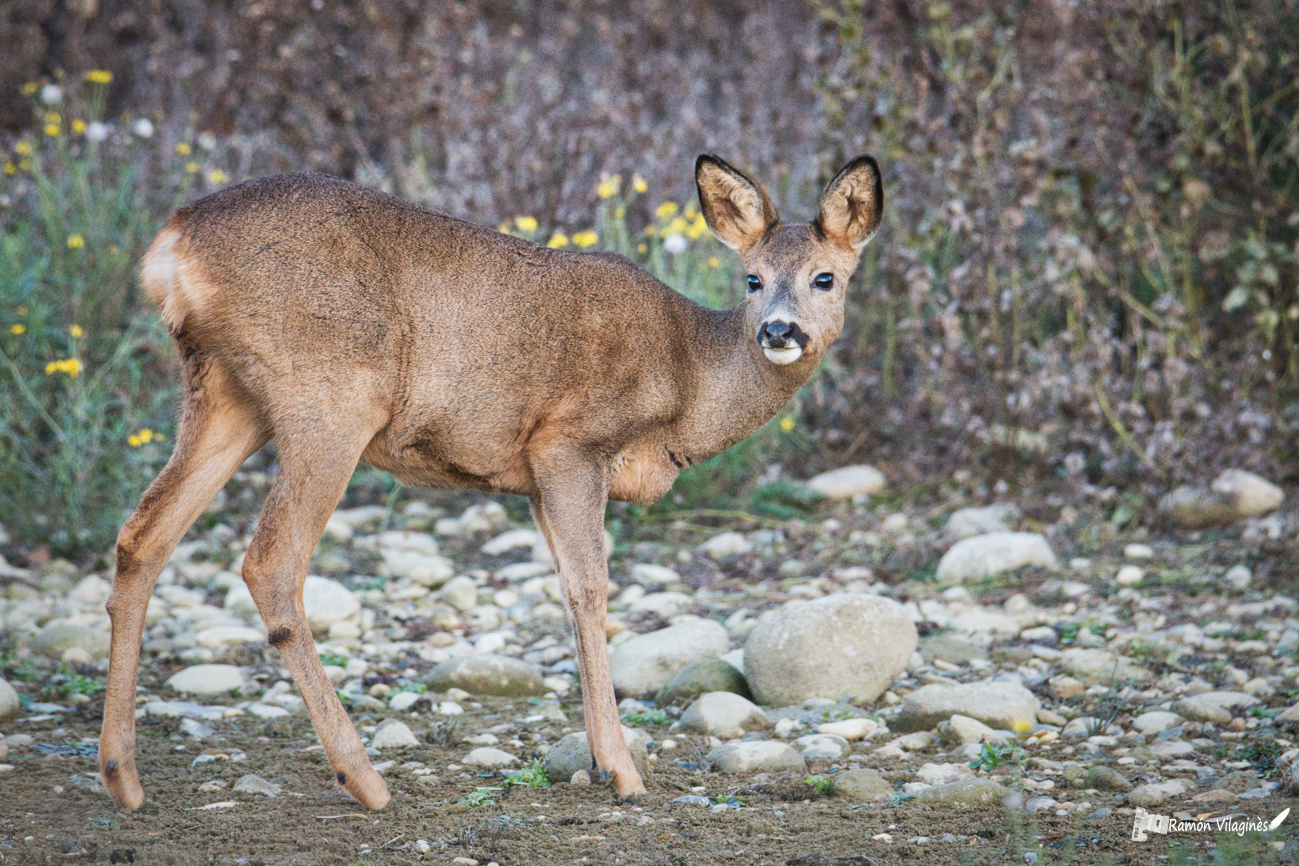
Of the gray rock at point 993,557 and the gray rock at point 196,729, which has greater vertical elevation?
the gray rock at point 993,557

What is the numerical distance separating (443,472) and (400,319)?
572 millimetres

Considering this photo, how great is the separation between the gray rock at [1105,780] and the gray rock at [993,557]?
250 cm

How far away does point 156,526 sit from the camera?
Result: 4109 mm

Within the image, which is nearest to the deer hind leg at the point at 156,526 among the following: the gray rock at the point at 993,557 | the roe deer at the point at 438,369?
the roe deer at the point at 438,369

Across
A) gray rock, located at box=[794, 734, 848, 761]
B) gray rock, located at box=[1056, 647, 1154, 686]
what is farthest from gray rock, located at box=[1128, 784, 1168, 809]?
gray rock, located at box=[1056, 647, 1154, 686]

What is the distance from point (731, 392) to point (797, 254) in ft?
1.86

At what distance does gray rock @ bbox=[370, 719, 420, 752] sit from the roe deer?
627 mm

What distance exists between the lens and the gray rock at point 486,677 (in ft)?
17.4

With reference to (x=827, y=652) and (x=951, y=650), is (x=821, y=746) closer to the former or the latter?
(x=827, y=652)

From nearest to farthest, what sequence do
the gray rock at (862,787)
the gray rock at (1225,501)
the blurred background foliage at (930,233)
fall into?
the gray rock at (862,787) < the gray rock at (1225,501) < the blurred background foliage at (930,233)

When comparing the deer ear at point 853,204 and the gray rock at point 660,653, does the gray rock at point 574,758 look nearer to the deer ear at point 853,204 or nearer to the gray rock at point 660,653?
the gray rock at point 660,653

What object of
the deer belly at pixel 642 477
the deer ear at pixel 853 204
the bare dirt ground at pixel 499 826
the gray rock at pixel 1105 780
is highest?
the deer ear at pixel 853 204

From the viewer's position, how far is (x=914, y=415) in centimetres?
795

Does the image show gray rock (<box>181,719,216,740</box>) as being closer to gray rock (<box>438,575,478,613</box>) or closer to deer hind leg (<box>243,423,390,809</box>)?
deer hind leg (<box>243,423,390,809</box>)
